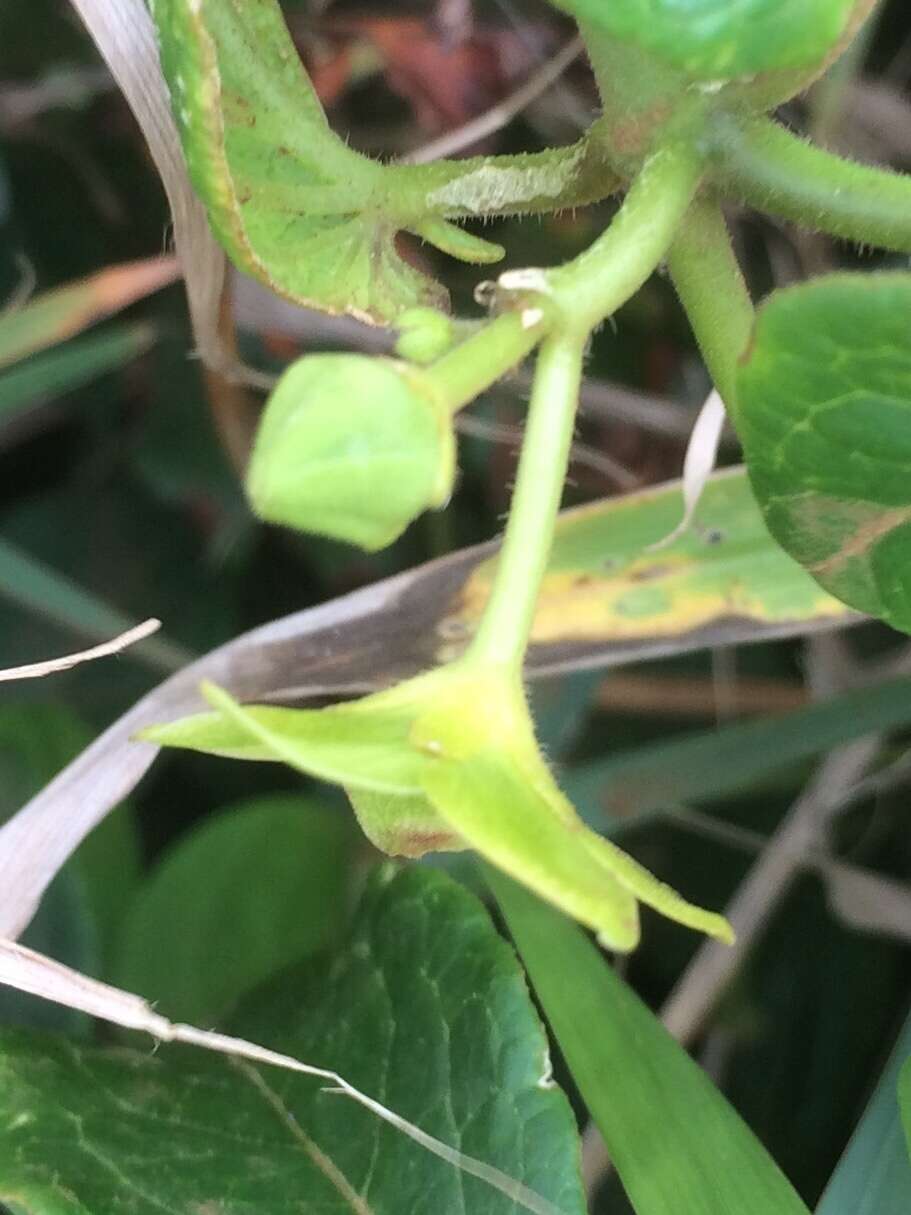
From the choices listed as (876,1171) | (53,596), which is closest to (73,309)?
(53,596)

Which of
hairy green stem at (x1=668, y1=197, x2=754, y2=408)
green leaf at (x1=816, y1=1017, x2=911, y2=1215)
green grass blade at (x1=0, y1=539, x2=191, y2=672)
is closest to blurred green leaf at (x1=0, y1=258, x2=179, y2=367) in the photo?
green grass blade at (x1=0, y1=539, x2=191, y2=672)

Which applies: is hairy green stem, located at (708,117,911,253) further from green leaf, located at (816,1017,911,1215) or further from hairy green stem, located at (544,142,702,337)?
green leaf, located at (816,1017,911,1215)

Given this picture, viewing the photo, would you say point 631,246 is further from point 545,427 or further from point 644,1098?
point 644,1098

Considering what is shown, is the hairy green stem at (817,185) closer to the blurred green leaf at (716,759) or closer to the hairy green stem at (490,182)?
the hairy green stem at (490,182)

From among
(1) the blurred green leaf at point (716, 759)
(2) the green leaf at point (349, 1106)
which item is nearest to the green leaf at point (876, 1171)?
(2) the green leaf at point (349, 1106)

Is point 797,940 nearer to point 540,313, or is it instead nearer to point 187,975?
point 187,975

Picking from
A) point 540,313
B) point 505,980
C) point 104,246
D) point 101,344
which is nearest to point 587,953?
point 505,980
